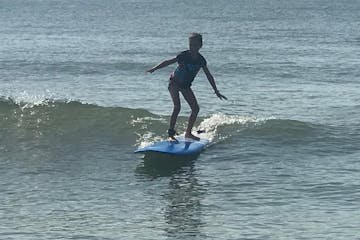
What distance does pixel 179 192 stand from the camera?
43.7 ft

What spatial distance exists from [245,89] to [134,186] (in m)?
13.1

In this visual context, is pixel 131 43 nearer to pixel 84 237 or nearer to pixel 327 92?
pixel 327 92

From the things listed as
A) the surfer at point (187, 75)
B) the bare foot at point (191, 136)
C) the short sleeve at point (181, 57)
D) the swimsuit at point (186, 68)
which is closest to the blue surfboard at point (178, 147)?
the bare foot at point (191, 136)

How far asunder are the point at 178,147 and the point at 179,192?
236 cm

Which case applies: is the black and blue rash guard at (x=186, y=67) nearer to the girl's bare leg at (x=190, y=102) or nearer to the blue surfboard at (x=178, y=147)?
the girl's bare leg at (x=190, y=102)

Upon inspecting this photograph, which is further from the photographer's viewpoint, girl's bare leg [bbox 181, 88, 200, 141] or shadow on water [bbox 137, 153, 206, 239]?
girl's bare leg [bbox 181, 88, 200, 141]

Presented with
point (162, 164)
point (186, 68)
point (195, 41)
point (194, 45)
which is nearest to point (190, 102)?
point (186, 68)

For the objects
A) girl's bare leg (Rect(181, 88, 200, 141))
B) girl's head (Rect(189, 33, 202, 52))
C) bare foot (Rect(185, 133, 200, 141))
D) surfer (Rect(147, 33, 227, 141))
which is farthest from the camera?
bare foot (Rect(185, 133, 200, 141))

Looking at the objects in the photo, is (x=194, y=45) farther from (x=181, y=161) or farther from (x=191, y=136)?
(x=181, y=161)

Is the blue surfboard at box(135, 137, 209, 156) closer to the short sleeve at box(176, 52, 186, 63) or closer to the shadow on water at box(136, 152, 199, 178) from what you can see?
the shadow on water at box(136, 152, 199, 178)

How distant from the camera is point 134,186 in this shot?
45.1 feet

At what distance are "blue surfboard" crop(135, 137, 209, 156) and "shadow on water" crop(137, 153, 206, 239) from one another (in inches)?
5.3

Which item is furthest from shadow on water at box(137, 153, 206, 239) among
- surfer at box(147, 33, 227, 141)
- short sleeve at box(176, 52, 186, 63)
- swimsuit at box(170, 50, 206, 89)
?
short sleeve at box(176, 52, 186, 63)

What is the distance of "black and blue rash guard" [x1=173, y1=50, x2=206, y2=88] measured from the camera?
15.8 metres
